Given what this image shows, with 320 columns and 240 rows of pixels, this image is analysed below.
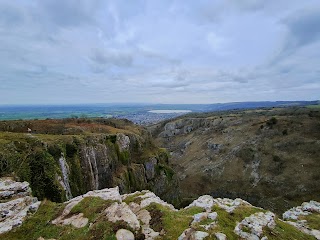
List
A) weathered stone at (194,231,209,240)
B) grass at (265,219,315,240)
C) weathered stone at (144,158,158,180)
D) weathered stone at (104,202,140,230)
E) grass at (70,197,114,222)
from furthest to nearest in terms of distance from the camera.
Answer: weathered stone at (144,158,158,180)
grass at (70,197,114,222)
grass at (265,219,315,240)
weathered stone at (104,202,140,230)
weathered stone at (194,231,209,240)

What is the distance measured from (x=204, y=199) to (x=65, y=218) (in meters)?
14.5

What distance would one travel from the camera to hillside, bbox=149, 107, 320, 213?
80312mm

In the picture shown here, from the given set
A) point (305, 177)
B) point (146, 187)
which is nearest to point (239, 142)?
point (305, 177)

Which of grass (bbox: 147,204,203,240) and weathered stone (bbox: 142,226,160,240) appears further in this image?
grass (bbox: 147,204,203,240)

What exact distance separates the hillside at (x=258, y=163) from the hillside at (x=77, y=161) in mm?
20218

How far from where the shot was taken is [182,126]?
19338 cm

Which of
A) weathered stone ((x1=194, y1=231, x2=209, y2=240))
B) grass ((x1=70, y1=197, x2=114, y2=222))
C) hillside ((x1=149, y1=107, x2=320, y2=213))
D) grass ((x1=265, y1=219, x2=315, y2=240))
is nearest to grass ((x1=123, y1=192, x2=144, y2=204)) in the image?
grass ((x1=70, y1=197, x2=114, y2=222))

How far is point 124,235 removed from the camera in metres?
15.5

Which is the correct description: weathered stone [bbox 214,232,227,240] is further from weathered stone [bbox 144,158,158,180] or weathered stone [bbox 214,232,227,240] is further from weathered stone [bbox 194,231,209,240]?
weathered stone [bbox 144,158,158,180]

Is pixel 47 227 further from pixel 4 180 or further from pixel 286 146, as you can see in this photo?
pixel 286 146

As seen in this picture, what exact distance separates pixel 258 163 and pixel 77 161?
81.8 meters

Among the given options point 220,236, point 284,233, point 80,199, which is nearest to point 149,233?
point 220,236

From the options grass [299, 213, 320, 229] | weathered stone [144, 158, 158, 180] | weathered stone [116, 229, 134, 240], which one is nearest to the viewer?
weathered stone [116, 229, 134, 240]

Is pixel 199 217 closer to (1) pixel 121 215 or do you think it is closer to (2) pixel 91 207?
(1) pixel 121 215
